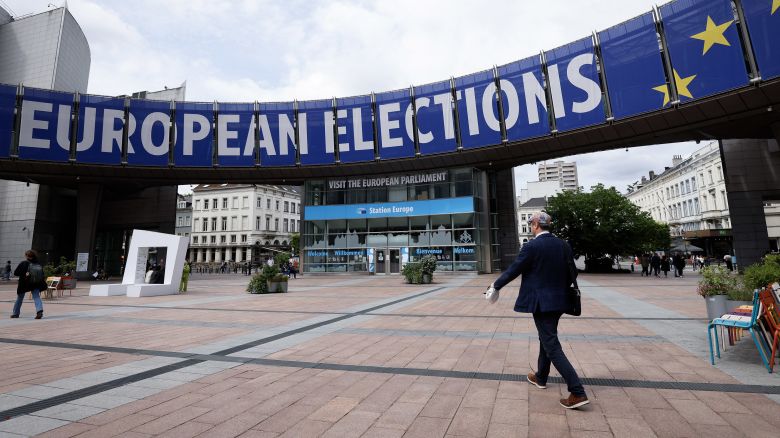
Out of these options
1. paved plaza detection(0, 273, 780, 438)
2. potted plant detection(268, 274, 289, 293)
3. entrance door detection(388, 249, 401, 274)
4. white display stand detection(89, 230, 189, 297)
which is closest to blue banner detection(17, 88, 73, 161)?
white display stand detection(89, 230, 189, 297)

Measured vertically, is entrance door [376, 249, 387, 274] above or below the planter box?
above

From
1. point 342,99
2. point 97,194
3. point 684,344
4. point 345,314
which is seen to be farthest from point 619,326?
point 97,194

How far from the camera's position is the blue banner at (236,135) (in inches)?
1265

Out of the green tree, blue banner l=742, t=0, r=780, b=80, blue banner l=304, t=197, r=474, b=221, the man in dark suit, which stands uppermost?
blue banner l=742, t=0, r=780, b=80

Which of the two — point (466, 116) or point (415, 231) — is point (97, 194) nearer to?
point (415, 231)

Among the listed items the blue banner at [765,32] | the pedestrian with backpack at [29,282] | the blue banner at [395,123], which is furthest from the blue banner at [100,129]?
the blue banner at [765,32]

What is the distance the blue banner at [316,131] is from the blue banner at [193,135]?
7.56 m

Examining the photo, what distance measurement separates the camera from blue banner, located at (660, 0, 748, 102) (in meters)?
18.2

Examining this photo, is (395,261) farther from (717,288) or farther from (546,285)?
(546,285)

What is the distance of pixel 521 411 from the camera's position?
3.49 m

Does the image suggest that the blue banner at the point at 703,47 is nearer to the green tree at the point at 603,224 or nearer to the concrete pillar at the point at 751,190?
the concrete pillar at the point at 751,190

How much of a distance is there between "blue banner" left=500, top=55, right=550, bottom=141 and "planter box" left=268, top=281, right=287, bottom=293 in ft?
59.8

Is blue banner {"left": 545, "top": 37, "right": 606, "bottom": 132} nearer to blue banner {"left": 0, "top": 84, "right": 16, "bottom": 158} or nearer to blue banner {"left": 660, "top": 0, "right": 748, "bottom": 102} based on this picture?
blue banner {"left": 660, "top": 0, "right": 748, "bottom": 102}

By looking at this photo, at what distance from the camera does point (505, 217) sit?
3522cm
